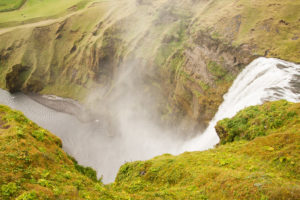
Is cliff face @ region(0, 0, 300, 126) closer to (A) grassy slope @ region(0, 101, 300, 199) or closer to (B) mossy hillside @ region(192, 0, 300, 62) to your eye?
(B) mossy hillside @ region(192, 0, 300, 62)

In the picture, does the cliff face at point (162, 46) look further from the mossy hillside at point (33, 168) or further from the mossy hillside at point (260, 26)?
the mossy hillside at point (33, 168)

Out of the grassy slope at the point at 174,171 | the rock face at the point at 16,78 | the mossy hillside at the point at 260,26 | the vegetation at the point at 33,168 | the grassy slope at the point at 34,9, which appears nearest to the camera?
the vegetation at the point at 33,168

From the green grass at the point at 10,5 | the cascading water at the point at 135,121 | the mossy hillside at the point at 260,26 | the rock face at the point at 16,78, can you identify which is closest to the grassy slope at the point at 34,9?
the green grass at the point at 10,5

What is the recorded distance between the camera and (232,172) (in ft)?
36.0

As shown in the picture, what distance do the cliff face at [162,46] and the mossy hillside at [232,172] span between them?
1624 centimetres

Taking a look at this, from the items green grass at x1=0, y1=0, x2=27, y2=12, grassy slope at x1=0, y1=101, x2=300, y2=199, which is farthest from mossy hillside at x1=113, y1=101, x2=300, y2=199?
green grass at x1=0, y1=0, x2=27, y2=12

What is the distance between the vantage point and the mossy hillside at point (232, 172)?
9.30 metres

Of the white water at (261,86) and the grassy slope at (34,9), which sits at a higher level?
the grassy slope at (34,9)

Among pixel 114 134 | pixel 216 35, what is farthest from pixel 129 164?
pixel 114 134

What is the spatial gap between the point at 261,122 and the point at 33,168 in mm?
14588

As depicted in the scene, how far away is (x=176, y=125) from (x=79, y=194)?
31.3 m

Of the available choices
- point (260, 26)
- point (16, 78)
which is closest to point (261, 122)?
point (260, 26)

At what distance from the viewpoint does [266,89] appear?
20.6 metres

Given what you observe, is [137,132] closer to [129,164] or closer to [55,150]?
[129,164]
